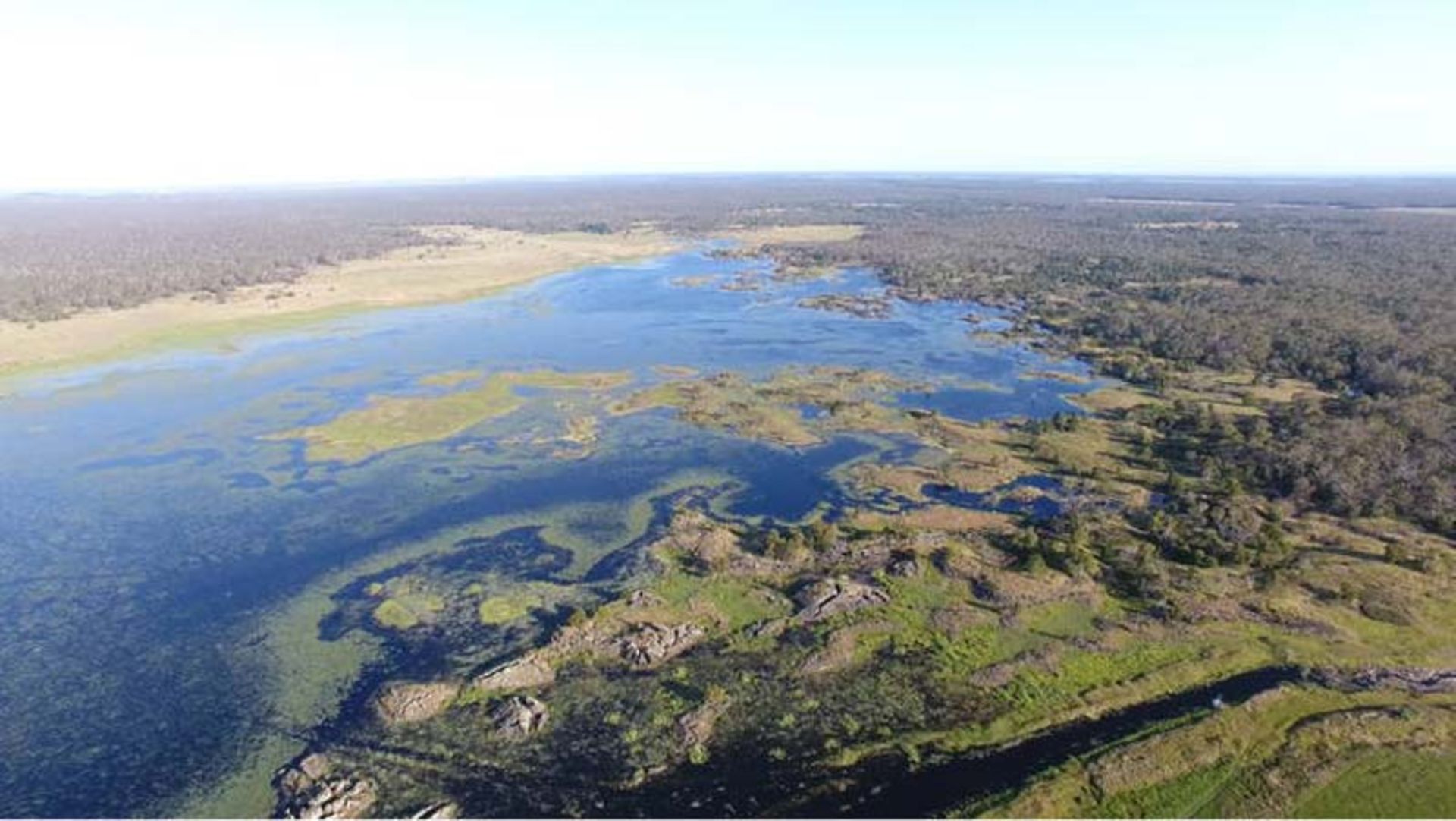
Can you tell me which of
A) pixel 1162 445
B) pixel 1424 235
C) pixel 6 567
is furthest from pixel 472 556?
pixel 1424 235

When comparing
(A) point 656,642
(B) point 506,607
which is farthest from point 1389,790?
(B) point 506,607

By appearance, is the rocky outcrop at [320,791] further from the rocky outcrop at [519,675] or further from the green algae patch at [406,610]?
the green algae patch at [406,610]

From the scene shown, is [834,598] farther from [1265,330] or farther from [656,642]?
[1265,330]

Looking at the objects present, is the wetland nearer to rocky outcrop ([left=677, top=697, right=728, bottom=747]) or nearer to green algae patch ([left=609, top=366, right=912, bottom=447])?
rocky outcrop ([left=677, top=697, right=728, bottom=747])

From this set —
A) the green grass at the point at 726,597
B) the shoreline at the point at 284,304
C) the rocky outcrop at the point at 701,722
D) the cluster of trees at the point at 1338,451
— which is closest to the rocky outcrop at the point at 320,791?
the rocky outcrop at the point at 701,722

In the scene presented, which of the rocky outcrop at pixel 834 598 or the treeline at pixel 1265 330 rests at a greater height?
the treeline at pixel 1265 330

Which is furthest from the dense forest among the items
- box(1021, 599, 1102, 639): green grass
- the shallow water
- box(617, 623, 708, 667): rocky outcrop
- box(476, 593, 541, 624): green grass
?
box(476, 593, 541, 624): green grass

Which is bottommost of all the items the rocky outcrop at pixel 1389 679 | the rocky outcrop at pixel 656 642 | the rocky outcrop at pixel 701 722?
the rocky outcrop at pixel 701 722
